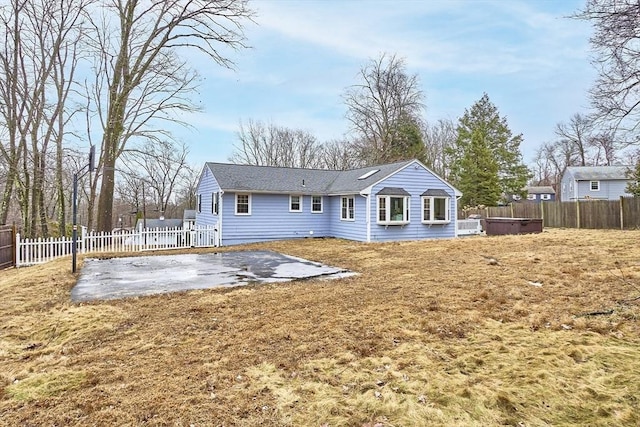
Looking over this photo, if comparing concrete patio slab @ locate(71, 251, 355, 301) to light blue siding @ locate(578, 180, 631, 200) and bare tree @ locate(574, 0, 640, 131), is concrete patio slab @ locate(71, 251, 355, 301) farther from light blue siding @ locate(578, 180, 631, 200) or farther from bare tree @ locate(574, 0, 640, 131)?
light blue siding @ locate(578, 180, 631, 200)

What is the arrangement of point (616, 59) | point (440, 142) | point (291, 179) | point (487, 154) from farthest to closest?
point (440, 142) → point (487, 154) → point (291, 179) → point (616, 59)

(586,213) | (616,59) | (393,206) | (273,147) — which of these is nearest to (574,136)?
(586,213)

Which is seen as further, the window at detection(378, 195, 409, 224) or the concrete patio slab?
the window at detection(378, 195, 409, 224)

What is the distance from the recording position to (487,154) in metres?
29.0

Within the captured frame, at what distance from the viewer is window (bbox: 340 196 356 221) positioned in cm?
1634

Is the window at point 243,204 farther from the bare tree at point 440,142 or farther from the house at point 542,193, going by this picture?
the house at point 542,193

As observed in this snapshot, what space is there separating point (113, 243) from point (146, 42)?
31.0 ft

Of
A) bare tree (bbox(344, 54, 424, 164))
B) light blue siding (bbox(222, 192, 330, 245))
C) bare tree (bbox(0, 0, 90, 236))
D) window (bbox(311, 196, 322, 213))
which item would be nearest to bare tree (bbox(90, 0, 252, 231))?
bare tree (bbox(0, 0, 90, 236))

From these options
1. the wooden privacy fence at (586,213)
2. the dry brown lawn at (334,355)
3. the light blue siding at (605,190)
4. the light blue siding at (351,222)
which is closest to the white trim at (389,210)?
the light blue siding at (351,222)

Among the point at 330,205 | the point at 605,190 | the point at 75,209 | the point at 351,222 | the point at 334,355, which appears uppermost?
the point at 605,190

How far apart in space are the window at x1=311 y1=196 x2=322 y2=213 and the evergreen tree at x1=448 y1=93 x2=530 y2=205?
17.2 meters

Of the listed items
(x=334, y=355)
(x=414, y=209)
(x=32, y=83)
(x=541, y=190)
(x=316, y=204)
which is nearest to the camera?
(x=334, y=355)

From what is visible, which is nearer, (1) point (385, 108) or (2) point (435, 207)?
(2) point (435, 207)

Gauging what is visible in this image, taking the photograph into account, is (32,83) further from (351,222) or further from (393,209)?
(393,209)
